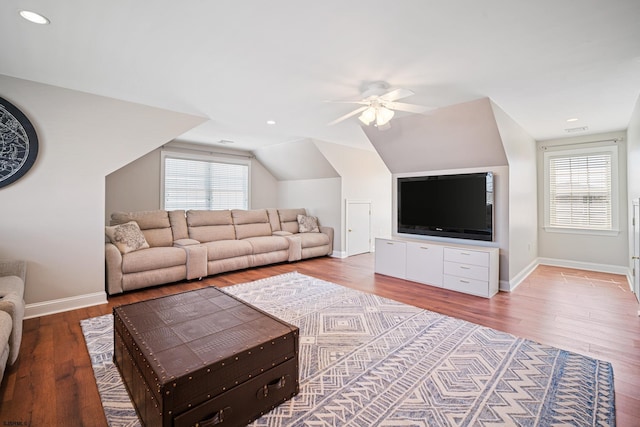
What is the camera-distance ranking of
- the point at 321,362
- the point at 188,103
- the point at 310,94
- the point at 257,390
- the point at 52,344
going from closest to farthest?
the point at 257,390
the point at 321,362
the point at 52,344
the point at 310,94
the point at 188,103

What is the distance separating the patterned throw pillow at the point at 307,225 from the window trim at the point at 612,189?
4.27 metres

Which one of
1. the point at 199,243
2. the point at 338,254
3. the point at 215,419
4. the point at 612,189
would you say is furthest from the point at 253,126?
the point at 612,189

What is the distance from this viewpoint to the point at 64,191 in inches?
122

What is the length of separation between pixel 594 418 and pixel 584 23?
2.31m

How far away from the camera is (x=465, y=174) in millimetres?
4059

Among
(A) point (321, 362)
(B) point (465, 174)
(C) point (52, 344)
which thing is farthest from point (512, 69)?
(C) point (52, 344)

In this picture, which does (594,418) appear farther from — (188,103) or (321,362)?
(188,103)

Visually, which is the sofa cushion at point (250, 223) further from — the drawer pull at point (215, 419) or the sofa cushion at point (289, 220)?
the drawer pull at point (215, 419)

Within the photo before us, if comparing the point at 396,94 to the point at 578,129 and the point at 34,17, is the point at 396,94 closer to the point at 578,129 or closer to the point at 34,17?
the point at 34,17

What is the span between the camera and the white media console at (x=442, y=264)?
3.62 meters

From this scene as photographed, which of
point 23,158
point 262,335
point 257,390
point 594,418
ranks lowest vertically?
point 594,418

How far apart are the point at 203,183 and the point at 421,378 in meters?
5.55

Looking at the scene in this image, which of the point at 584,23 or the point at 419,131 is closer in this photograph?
the point at 584,23

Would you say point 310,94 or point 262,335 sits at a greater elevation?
point 310,94
